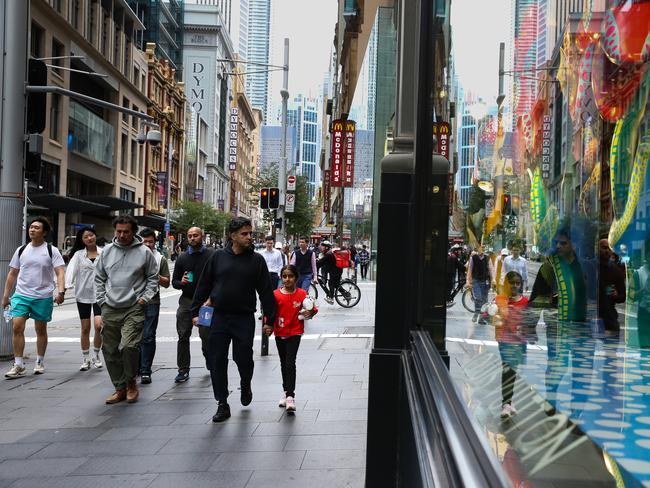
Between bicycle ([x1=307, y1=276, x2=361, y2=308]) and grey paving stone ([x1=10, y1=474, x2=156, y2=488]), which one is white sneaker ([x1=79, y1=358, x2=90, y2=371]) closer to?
grey paving stone ([x1=10, y1=474, x2=156, y2=488])

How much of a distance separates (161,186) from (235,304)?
55.0m

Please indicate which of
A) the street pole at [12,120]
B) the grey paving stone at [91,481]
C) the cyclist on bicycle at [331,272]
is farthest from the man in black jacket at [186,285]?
the cyclist on bicycle at [331,272]

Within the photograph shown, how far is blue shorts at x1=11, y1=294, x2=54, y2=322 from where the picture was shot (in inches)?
336

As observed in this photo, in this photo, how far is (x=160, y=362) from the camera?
9766 millimetres

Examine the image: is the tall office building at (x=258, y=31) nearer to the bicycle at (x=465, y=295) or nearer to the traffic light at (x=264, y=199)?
the traffic light at (x=264, y=199)

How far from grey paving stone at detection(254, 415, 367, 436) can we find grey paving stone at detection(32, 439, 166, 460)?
89 cm

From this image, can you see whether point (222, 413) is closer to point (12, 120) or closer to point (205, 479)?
point (205, 479)

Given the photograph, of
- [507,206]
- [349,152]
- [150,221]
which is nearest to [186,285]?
[507,206]

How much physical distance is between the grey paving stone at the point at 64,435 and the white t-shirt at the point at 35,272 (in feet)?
9.48

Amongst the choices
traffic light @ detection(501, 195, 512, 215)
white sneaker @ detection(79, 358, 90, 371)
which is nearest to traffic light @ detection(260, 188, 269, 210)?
white sneaker @ detection(79, 358, 90, 371)

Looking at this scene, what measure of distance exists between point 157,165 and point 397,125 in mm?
60404

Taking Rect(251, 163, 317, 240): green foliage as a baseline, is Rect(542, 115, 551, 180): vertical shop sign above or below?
below

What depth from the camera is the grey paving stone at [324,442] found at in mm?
5516

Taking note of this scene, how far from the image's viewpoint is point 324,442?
5668 millimetres
